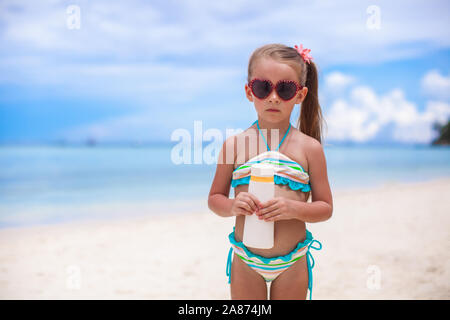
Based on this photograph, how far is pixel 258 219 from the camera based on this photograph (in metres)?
1.74

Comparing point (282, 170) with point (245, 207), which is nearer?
point (245, 207)

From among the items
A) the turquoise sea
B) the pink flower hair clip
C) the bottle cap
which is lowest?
the turquoise sea

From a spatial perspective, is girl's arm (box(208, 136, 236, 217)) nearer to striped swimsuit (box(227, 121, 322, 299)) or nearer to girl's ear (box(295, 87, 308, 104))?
striped swimsuit (box(227, 121, 322, 299))

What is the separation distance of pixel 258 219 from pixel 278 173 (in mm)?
263

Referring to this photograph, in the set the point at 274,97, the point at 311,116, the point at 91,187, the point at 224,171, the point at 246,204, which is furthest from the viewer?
the point at 91,187

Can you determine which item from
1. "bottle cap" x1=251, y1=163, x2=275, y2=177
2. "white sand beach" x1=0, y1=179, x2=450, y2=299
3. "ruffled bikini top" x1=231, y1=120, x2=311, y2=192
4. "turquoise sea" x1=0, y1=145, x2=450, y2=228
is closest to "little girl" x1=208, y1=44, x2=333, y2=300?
"ruffled bikini top" x1=231, y1=120, x2=311, y2=192

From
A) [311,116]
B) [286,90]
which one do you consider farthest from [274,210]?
[311,116]

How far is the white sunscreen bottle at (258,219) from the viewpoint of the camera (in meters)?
1.72

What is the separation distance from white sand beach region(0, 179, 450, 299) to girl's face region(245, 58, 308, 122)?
2.86m

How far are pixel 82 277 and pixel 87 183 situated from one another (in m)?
8.79

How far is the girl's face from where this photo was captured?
185 centimetres

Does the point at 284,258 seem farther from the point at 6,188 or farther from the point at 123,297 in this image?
the point at 6,188

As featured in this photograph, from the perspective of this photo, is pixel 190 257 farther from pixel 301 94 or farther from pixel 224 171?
pixel 301 94

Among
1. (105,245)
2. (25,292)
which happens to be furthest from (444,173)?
(25,292)
